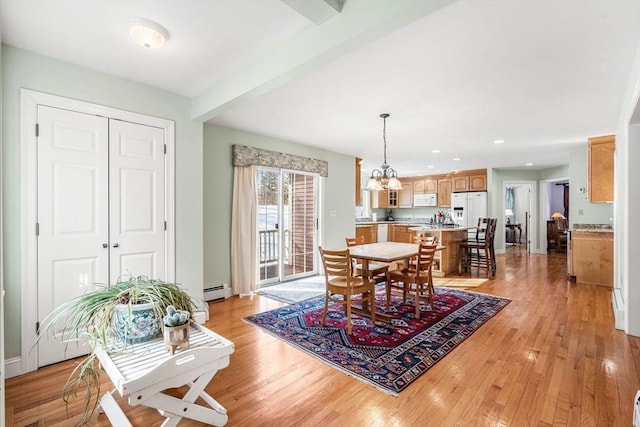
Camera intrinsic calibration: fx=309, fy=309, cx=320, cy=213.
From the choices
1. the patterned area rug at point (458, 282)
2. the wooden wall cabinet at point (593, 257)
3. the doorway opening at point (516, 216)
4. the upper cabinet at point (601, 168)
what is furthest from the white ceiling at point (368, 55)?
the doorway opening at point (516, 216)

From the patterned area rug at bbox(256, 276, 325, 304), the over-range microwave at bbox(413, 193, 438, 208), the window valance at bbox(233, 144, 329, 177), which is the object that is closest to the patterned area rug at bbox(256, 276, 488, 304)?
the patterned area rug at bbox(256, 276, 325, 304)

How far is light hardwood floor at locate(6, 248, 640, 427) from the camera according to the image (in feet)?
6.10

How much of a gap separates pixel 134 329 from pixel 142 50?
2.08 m

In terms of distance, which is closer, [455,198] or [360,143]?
[360,143]

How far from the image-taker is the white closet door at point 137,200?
2861 millimetres

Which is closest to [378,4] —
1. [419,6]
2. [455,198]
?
[419,6]

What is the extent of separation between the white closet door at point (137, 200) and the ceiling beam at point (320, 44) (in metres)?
0.77

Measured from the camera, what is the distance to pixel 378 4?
1.73m

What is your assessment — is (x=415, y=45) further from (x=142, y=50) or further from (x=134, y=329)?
(x=134, y=329)

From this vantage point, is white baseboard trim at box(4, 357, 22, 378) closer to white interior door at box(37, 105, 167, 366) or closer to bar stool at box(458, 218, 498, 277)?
white interior door at box(37, 105, 167, 366)

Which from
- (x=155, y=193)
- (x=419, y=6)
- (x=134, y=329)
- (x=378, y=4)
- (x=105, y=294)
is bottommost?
(x=134, y=329)

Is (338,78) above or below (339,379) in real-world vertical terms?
above

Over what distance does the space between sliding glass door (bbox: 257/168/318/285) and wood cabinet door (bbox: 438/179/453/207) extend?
487 cm

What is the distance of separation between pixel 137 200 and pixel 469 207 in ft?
26.3
